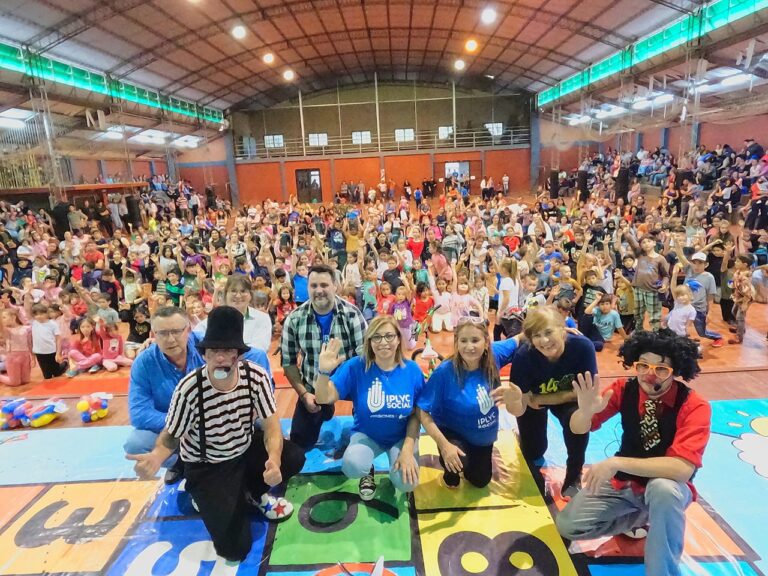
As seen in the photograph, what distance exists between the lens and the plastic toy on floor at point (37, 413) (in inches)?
174

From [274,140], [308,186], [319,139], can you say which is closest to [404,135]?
[319,139]

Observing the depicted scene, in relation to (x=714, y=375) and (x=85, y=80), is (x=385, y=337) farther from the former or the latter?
(x=85, y=80)

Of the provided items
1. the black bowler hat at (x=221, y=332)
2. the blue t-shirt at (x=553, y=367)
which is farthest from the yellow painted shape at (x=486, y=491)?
the black bowler hat at (x=221, y=332)

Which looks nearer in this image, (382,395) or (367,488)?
(382,395)

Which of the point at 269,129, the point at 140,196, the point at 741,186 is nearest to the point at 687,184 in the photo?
the point at 741,186

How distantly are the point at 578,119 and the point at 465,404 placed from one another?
23.0 m

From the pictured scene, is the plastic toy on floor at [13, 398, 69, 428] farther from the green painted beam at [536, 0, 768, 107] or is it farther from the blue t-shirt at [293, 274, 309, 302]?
the green painted beam at [536, 0, 768, 107]

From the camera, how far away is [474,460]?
3.26m

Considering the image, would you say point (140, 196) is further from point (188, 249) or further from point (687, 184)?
point (687, 184)

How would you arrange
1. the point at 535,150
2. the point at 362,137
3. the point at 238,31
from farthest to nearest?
the point at 362,137
the point at 535,150
the point at 238,31

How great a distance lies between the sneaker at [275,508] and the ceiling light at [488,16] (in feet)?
52.3

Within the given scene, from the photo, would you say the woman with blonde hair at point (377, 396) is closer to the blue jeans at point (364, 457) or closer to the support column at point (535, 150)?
the blue jeans at point (364, 457)

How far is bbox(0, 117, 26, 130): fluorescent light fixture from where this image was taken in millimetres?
13664

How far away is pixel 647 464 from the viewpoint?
2.41 m
